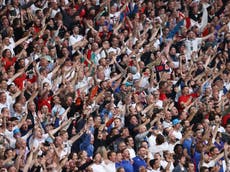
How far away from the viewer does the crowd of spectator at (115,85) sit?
19500mm

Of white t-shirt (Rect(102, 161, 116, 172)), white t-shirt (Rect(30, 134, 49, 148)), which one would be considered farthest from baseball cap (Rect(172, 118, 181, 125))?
white t-shirt (Rect(30, 134, 49, 148))

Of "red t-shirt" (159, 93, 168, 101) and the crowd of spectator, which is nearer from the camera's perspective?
the crowd of spectator

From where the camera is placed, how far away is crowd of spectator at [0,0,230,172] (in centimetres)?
1950

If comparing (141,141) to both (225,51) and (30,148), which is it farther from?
(225,51)

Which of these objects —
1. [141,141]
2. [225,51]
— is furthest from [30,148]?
[225,51]

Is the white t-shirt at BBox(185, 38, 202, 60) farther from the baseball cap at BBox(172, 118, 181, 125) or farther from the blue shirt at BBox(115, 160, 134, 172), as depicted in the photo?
the blue shirt at BBox(115, 160, 134, 172)

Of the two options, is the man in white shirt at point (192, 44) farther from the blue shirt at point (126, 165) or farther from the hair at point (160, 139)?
the blue shirt at point (126, 165)

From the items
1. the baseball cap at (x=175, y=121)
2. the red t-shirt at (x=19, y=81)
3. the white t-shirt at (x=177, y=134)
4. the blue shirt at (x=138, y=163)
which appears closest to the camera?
the blue shirt at (x=138, y=163)

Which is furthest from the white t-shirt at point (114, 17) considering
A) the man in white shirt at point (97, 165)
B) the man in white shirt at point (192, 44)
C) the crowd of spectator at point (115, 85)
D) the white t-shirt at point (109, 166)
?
the man in white shirt at point (97, 165)

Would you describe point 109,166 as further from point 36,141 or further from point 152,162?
point 36,141

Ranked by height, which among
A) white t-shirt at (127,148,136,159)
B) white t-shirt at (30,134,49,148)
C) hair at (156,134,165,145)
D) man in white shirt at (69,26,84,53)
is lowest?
hair at (156,134,165,145)

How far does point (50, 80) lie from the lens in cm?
2188

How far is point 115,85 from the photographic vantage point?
2245 cm

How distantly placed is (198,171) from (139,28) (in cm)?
589
